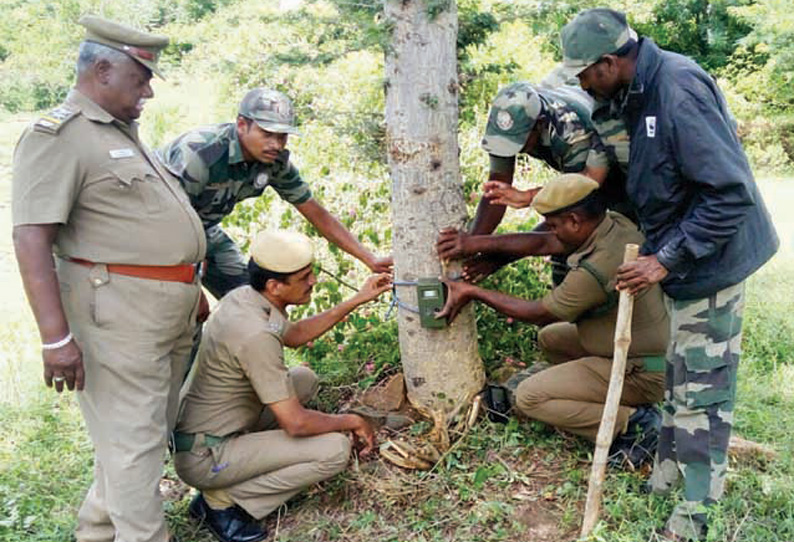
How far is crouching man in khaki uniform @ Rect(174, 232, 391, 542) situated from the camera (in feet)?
10.8

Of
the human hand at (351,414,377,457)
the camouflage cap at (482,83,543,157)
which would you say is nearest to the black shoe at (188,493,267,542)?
the human hand at (351,414,377,457)

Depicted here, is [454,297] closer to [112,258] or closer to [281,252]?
[281,252]

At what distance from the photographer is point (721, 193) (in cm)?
274

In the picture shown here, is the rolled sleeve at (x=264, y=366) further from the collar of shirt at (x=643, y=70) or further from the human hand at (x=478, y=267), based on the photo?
the collar of shirt at (x=643, y=70)

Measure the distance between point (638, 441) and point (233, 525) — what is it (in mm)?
2018

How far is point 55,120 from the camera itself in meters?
2.74

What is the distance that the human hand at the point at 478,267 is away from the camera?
381cm

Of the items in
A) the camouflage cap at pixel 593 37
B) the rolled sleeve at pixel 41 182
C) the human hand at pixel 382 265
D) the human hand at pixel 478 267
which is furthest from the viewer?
the human hand at pixel 382 265

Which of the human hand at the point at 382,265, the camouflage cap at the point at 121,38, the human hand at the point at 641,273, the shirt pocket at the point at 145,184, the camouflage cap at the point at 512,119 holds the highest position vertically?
Result: the camouflage cap at the point at 121,38

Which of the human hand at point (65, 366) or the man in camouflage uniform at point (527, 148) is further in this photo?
the man in camouflage uniform at point (527, 148)

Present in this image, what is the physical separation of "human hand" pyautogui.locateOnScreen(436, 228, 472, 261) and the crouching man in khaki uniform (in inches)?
25.9

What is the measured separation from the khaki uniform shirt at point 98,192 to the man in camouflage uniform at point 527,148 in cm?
131

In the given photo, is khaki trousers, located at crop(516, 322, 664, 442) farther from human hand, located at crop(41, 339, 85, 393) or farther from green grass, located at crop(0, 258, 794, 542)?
human hand, located at crop(41, 339, 85, 393)

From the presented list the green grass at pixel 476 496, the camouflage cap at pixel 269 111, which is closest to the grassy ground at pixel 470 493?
the green grass at pixel 476 496
